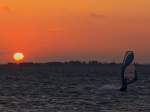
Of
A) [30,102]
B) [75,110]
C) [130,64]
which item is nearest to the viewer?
[75,110]

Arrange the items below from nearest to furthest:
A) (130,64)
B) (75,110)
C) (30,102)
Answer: (75,110)
(30,102)
(130,64)

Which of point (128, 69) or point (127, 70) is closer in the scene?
point (128, 69)

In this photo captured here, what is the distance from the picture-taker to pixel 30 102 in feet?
244

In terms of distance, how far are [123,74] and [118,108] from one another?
111ft

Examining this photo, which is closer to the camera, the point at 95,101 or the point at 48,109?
the point at 48,109

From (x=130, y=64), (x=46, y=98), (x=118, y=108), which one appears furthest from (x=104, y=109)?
(x=130, y=64)

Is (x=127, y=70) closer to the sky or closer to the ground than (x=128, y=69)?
closer to the ground

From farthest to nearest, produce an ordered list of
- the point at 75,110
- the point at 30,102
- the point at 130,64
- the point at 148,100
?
the point at 130,64 < the point at 148,100 < the point at 30,102 < the point at 75,110

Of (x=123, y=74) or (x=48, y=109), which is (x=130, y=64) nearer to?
(x=123, y=74)

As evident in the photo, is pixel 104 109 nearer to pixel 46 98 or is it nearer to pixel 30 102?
pixel 30 102

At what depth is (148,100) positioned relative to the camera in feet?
265

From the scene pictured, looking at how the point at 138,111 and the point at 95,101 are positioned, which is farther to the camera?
the point at 95,101

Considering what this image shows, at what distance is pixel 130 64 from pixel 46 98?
23076mm

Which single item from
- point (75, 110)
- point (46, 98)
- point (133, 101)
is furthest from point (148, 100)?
point (75, 110)
